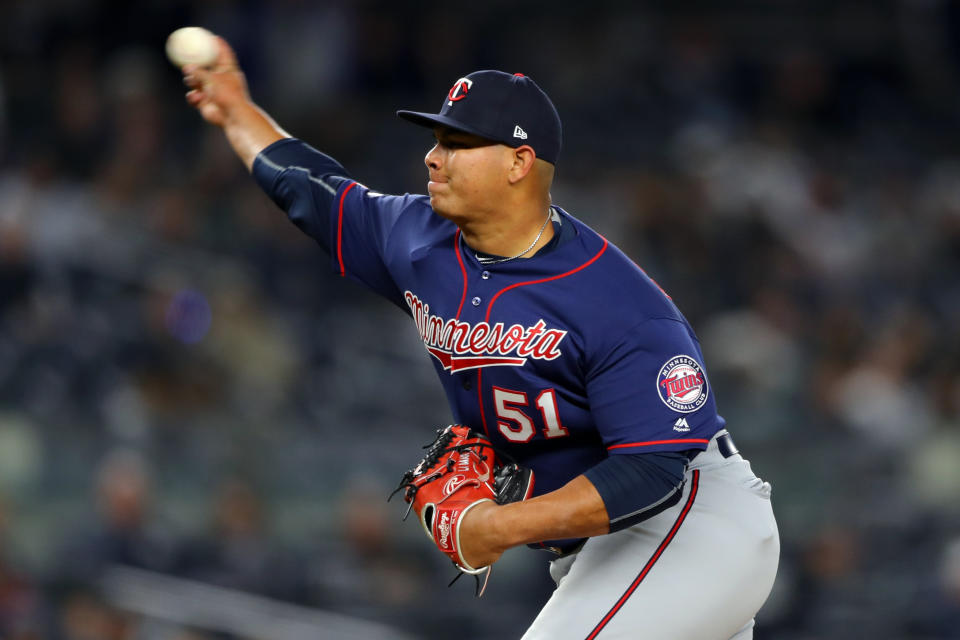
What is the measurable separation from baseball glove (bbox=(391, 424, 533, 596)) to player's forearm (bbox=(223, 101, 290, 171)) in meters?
0.91

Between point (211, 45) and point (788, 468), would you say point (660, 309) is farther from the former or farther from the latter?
point (788, 468)

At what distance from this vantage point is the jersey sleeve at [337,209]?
316 cm

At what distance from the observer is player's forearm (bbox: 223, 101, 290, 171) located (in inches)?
131

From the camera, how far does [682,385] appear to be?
268 centimetres

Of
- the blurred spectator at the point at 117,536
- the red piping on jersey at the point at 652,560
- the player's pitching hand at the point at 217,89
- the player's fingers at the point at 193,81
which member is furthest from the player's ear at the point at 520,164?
the blurred spectator at the point at 117,536

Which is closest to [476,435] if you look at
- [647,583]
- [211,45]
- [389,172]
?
[647,583]

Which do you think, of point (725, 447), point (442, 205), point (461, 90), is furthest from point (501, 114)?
point (725, 447)

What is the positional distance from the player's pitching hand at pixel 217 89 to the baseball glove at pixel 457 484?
1.06 m

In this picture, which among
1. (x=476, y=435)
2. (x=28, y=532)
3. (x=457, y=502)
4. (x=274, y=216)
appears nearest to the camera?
(x=457, y=502)

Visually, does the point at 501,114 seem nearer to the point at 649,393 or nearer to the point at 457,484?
the point at 649,393

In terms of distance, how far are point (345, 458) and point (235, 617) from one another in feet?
4.26

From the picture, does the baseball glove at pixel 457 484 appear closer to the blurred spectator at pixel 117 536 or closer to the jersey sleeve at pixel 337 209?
the jersey sleeve at pixel 337 209

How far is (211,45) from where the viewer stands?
3.32 metres

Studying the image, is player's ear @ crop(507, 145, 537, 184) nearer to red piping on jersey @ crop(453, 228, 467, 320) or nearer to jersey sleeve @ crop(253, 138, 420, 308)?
red piping on jersey @ crop(453, 228, 467, 320)
